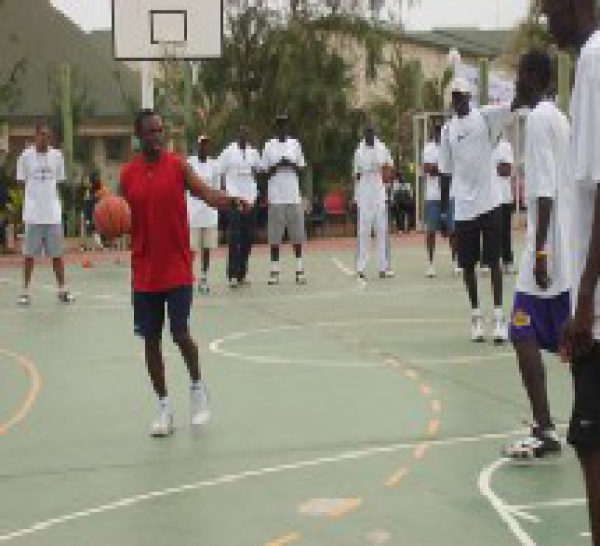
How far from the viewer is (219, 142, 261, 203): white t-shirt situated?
64.4ft

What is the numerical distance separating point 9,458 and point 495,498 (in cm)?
296

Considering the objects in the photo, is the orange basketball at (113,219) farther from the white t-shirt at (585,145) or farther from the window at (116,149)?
the window at (116,149)

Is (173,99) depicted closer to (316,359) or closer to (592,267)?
(316,359)

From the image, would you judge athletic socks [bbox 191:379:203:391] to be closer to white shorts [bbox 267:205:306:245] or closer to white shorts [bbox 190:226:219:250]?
white shorts [bbox 190:226:219:250]

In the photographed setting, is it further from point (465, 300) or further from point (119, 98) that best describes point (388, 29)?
point (465, 300)

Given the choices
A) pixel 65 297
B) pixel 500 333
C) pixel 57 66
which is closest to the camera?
pixel 500 333

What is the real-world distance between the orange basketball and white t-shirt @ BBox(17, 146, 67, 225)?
3.83 metres

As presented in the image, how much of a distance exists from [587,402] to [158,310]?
4860mm

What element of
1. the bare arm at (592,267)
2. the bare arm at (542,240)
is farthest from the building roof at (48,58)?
the bare arm at (592,267)

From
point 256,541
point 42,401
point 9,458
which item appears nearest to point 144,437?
point 9,458

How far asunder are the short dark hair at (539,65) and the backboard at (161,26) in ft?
42.0

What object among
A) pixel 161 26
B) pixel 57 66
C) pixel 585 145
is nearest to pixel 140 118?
pixel 585 145

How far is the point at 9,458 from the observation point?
8.48 meters

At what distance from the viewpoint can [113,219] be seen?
13352 millimetres
